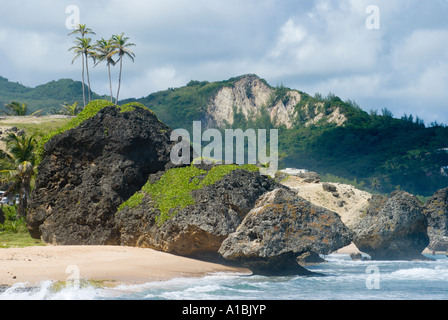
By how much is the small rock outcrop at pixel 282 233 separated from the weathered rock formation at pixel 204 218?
8.92 feet

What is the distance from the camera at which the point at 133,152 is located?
2288cm

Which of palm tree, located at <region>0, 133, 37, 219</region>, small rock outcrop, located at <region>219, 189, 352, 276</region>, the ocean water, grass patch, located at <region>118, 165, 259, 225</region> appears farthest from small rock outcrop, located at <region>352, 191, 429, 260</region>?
palm tree, located at <region>0, 133, 37, 219</region>

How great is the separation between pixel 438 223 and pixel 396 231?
1149 cm

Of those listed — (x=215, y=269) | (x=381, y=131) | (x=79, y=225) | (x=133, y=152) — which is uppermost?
(x=381, y=131)

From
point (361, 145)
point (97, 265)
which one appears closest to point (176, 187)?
point (97, 265)

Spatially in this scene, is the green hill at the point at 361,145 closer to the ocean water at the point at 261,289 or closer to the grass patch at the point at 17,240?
the grass patch at the point at 17,240

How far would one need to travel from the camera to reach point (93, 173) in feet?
73.9

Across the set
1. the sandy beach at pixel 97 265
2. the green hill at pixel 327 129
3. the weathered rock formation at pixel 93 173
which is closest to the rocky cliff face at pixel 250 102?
the green hill at pixel 327 129

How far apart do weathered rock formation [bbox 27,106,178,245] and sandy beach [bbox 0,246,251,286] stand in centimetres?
218

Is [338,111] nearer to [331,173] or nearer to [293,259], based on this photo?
[331,173]

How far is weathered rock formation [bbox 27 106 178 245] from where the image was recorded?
21766 mm

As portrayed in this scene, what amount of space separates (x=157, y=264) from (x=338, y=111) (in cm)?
10709

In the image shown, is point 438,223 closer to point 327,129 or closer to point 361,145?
point 361,145

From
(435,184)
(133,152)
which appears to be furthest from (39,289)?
(435,184)
